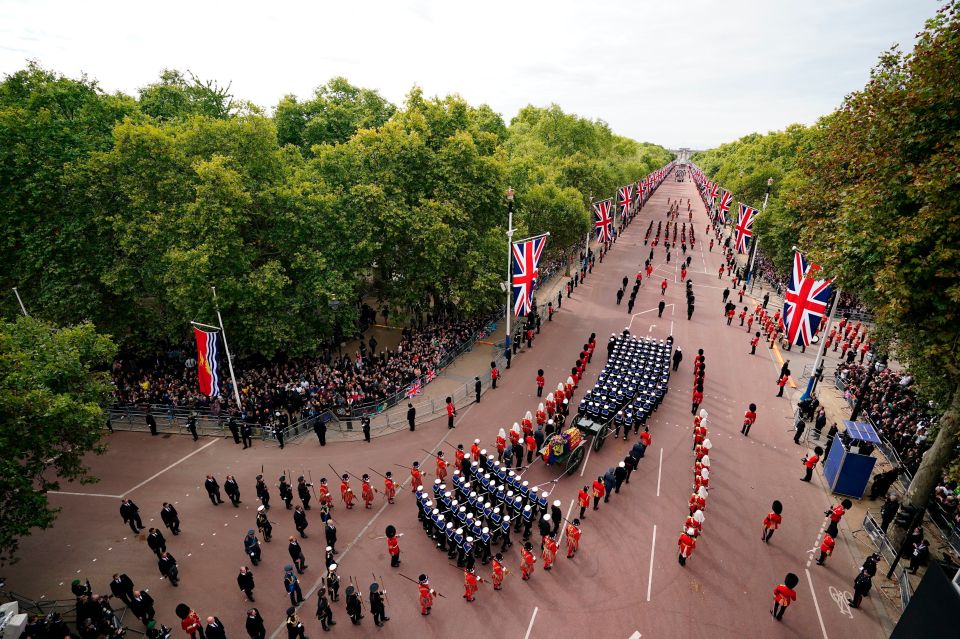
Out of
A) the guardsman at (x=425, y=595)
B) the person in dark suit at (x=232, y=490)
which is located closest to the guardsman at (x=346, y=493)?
the person in dark suit at (x=232, y=490)

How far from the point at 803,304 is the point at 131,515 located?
1029 inches

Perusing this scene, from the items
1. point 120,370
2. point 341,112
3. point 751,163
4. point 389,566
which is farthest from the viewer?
point 751,163

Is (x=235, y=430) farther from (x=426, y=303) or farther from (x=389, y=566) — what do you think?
(x=426, y=303)

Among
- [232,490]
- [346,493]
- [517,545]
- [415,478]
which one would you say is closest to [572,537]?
[517,545]

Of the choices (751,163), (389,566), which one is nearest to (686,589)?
(389,566)

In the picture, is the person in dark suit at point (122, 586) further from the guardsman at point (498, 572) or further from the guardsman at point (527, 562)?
the guardsman at point (527, 562)

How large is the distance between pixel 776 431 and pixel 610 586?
39.6ft

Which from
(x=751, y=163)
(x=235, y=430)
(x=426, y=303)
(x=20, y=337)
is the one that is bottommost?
(x=235, y=430)

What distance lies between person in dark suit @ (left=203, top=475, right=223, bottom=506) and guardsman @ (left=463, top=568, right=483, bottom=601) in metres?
9.31

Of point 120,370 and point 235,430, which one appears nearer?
point 235,430

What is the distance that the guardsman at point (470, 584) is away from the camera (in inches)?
461

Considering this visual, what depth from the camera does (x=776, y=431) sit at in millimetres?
19672

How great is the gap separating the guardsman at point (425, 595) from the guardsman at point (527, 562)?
252 centimetres

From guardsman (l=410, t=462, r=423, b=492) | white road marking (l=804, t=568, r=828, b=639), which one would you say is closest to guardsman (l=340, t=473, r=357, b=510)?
guardsman (l=410, t=462, r=423, b=492)
